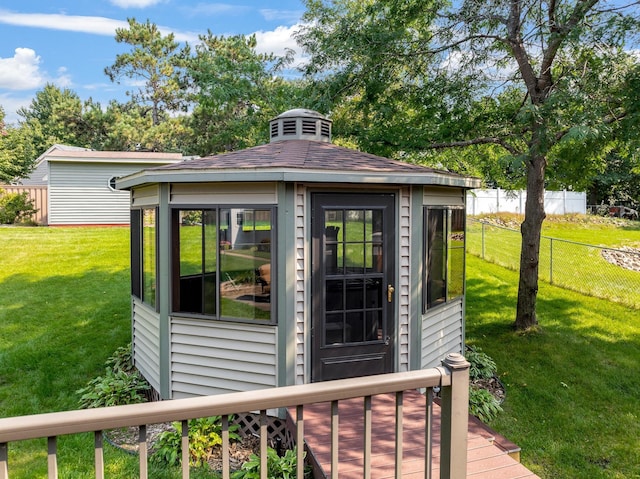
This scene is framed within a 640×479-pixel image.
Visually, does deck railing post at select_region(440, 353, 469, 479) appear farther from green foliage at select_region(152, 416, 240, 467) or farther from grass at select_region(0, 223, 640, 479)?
grass at select_region(0, 223, 640, 479)

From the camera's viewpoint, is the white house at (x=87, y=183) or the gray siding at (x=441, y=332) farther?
the white house at (x=87, y=183)

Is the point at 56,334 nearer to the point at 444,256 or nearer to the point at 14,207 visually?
the point at 444,256

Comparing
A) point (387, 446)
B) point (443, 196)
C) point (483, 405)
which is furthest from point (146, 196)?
point (483, 405)

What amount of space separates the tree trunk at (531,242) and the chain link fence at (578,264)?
2.05m

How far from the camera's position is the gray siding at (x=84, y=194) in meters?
16.0

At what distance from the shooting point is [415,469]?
10.7 ft

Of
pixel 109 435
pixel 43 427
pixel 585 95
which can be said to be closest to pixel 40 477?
pixel 109 435

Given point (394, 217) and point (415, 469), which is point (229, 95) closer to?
point (394, 217)

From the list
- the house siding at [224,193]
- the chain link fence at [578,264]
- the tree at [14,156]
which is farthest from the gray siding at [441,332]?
the tree at [14,156]

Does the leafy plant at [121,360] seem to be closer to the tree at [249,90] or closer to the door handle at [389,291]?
the door handle at [389,291]

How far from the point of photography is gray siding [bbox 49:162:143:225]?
1595 cm

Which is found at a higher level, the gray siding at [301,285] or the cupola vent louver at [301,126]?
the cupola vent louver at [301,126]

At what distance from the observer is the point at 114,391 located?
5.21 m

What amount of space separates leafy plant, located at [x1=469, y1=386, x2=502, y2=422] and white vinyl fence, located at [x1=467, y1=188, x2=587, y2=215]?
16200 millimetres
